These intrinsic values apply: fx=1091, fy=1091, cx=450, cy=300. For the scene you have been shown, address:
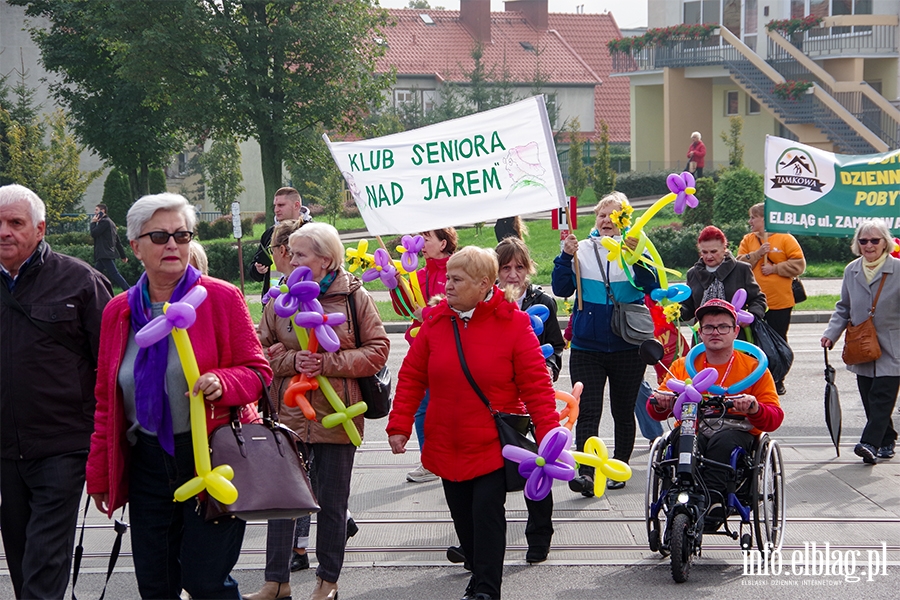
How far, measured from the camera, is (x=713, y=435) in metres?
5.73

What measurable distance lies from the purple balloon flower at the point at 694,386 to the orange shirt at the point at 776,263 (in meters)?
5.35

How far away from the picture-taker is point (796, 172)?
11234mm

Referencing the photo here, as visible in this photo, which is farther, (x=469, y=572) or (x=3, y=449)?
(x=469, y=572)

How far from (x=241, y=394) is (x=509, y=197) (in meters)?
4.57

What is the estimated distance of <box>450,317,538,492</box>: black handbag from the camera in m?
4.81

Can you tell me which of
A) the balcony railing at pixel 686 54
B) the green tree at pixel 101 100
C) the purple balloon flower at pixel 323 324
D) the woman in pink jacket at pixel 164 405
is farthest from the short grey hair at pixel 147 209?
the balcony railing at pixel 686 54

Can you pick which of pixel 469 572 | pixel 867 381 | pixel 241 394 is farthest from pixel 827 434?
pixel 241 394

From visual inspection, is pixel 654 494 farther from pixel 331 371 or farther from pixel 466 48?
pixel 466 48

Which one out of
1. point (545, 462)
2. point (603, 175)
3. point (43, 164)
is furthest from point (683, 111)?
point (545, 462)

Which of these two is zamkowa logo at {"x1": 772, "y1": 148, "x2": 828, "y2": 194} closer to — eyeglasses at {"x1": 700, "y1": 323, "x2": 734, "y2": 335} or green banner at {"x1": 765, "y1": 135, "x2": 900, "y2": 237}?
green banner at {"x1": 765, "y1": 135, "x2": 900, "y2": 237}

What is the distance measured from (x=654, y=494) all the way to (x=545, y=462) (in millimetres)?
1284

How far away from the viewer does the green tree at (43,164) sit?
34125 mm

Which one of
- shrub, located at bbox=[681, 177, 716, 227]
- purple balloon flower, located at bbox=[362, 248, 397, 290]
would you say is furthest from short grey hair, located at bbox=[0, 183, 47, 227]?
shrub, located at bbox=[681, 177, 716, 227]

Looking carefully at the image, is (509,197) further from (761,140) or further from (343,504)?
(761,140)
